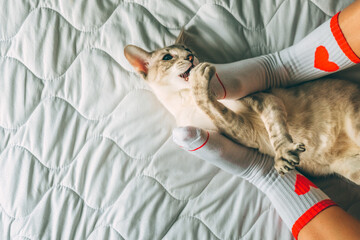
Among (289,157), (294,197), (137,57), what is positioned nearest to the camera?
(289,157)

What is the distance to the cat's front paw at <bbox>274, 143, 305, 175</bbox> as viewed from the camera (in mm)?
640

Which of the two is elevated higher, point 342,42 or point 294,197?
point 342,42

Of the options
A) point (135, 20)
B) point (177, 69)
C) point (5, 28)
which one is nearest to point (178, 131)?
point (177, 69)

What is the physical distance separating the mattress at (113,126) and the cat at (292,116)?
8cm

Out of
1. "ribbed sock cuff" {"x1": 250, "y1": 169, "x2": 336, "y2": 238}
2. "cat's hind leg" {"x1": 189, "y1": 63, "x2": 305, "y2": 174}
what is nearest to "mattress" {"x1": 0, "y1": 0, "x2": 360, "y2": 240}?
"ribbed sock cuff" {"x1": 250, "y1": 169, "x2": 336, "y2": 238}

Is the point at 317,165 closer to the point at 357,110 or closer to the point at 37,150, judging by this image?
the point at 357,110

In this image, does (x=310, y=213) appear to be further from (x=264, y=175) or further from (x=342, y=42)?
(x=342, y=42)

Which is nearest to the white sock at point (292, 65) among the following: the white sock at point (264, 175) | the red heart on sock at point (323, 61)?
the red heart on sock at point (323, 61)

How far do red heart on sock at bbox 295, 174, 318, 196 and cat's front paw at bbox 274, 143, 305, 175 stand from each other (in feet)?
0.48

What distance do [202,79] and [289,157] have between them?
0.77 feet

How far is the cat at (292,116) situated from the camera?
0.75m

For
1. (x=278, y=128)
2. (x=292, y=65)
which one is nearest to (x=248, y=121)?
(x=278, y=128)

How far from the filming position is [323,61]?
786 millimetres

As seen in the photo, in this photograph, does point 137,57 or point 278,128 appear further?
point 137,57
